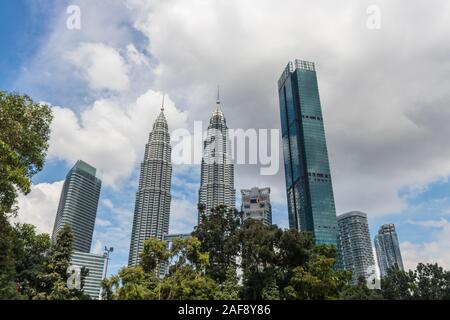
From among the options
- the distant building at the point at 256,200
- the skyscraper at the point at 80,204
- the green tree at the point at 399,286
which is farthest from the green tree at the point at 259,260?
the skyscraper at the point at 80,204

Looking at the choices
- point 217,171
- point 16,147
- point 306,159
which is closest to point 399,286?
point 16,147

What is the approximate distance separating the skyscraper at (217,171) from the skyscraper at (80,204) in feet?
187

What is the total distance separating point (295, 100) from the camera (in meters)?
155

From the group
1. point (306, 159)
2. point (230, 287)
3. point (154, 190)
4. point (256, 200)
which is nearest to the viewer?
point (230, 287)

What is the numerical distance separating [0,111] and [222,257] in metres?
26.3

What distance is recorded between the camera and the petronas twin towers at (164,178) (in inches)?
6678

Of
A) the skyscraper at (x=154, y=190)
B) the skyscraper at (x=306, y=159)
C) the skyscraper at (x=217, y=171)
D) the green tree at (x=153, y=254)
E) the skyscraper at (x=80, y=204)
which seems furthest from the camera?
the skyscraper at (x=217, y=171)

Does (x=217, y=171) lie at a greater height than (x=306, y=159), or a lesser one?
greater

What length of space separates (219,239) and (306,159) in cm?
11171

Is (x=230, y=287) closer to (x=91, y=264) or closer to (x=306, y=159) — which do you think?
(x=306, y=159)

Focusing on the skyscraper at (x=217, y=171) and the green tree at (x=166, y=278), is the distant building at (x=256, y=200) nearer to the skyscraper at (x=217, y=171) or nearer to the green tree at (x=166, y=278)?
the skyscraper at (x=217, y=171)

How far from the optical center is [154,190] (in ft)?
584
